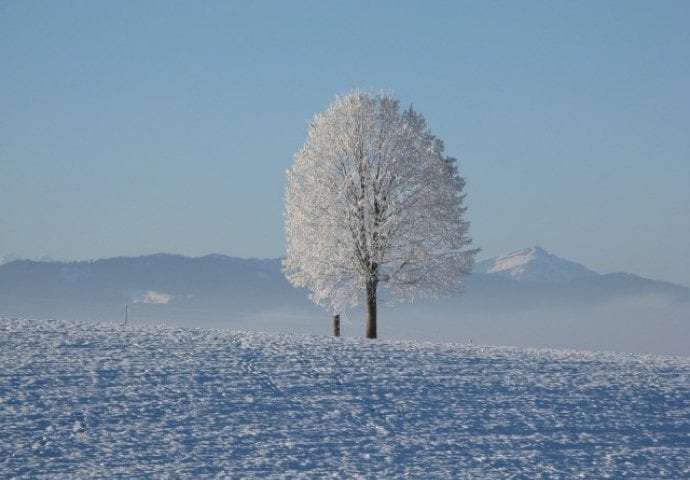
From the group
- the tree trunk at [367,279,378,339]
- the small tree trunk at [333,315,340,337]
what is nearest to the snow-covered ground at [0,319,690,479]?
the small tree trunk at [333,315,340,337]

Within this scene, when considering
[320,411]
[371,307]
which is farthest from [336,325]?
[320,411]

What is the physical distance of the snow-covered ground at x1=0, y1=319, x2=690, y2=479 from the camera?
2269 cm

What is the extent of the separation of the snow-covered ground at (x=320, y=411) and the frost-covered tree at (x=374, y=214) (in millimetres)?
7597

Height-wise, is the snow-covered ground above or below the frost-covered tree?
below

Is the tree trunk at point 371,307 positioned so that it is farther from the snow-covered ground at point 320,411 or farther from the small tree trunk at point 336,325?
the snow-covered ground at point 320,411

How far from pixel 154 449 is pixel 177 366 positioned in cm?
771

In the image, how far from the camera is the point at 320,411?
87.2 feet

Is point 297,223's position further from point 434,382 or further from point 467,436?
point 467,436

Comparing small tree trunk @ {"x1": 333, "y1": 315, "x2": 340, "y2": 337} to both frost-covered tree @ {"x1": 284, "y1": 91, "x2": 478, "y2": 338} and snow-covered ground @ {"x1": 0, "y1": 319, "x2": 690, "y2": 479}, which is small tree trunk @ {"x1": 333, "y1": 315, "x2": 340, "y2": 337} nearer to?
frost-covered tree @ {"x1": 284, "y1": 91, "x2": 478, "y2": 338}

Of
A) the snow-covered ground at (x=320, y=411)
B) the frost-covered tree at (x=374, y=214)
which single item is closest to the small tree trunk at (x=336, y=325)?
the frost-covered tree at (x=374, y=214)

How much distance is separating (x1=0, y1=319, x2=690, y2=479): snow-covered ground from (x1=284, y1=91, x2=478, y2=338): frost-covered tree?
24.9 feet

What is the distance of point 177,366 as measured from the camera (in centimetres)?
3053

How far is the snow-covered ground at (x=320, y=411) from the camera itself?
22.7 meters

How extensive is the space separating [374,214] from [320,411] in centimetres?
1813
